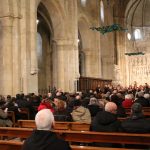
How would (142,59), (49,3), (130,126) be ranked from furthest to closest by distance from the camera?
(142,59) → (49,3) → (130,126)


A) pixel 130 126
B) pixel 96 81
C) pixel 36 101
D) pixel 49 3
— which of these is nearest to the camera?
pixel 130 126

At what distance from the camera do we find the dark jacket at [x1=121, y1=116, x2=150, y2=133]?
246 inches

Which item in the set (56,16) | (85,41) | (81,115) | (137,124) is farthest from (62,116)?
(85,41)

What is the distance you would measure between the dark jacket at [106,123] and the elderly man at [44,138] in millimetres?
2452

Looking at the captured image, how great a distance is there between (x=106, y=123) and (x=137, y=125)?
1.83 feet

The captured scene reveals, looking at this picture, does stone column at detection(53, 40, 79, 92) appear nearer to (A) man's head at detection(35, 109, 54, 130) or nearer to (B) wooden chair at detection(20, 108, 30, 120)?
(B) wooden chair at detection(20, 108, 30, 120)

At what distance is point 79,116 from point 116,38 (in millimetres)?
37246

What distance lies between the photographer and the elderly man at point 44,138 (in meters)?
3.75

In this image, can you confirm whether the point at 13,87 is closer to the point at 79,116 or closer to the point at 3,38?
the point at 3,38

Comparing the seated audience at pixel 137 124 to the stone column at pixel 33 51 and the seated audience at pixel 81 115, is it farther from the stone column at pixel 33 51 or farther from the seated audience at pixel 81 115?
the stone column at pixel 33 51

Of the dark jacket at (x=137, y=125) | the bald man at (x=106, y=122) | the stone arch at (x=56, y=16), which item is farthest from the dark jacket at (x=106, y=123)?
the stone arch at (x=56, y=16)

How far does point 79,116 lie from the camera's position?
28.6ft

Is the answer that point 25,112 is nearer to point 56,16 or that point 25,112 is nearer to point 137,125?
point 137,125

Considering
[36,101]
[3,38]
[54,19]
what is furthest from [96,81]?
[36,101]
